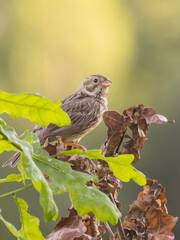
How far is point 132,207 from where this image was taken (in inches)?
73.0

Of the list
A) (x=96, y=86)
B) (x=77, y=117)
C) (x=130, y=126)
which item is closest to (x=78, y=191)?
(x=130, y=126)

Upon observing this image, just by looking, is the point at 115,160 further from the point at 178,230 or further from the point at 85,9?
the point at 85,9

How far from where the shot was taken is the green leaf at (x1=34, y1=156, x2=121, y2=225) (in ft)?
3.85

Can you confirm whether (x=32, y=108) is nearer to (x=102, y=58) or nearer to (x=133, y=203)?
(x=133, y=203)

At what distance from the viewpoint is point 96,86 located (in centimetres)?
520

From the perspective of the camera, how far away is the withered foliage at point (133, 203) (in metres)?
1.79

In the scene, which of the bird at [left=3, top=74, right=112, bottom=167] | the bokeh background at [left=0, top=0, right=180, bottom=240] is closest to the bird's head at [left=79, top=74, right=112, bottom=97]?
the bird at [left=3, top=74, right=112, bottom=167]

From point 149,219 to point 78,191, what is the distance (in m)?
0.71

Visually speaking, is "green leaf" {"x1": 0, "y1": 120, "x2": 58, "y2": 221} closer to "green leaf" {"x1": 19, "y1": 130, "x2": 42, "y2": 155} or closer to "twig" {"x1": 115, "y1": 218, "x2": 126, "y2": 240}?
"green leaf" {"x1": 19, "y1": 130, "x2": 42, "y2": 155}

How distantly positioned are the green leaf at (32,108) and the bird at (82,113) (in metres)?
3.02

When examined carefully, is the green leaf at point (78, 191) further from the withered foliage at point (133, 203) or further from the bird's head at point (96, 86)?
the bird's head at point (96, 86)

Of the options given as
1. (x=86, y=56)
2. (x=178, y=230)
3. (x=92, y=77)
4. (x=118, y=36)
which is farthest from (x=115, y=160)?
(x=118, y=36)

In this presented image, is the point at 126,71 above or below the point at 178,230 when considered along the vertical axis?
above

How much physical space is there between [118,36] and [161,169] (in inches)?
208
